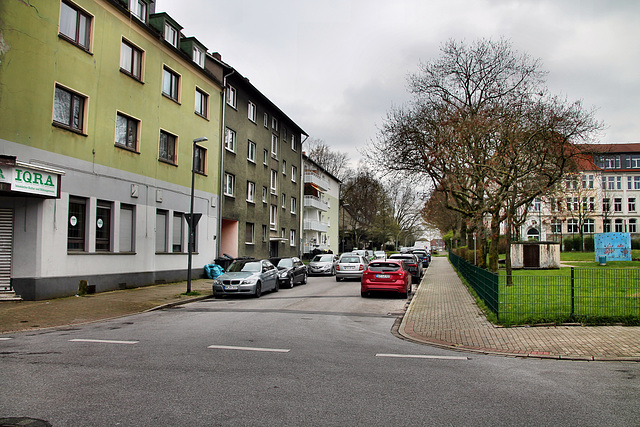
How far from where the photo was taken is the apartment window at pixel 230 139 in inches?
1165

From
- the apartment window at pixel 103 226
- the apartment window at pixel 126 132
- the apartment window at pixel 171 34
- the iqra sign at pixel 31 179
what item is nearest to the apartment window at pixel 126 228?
the apartment window at pixel 103 226

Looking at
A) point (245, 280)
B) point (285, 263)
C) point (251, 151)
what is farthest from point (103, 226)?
point (251, 151)

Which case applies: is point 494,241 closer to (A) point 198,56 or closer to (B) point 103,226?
(B) point 103,226

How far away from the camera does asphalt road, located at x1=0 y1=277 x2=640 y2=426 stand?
4.74 m

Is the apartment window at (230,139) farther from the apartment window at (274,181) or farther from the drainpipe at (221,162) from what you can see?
the apartment window at (274,181)

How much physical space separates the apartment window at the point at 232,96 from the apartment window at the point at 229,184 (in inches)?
175

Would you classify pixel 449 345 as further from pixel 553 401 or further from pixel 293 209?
pixel 293 209

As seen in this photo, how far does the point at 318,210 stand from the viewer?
59.5 m

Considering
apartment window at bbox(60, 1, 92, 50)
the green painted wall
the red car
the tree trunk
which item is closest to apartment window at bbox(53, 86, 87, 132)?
the green painted wall

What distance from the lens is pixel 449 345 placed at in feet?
30.0

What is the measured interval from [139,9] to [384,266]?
15.2 m

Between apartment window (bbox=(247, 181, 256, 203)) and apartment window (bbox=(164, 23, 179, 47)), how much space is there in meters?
10.9

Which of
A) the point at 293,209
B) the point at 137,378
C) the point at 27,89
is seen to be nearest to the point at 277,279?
the point at 27,89

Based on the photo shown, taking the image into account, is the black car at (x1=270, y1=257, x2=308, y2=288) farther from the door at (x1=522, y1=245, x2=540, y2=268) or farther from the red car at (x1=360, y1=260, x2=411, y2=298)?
the door at (x1=522, y1=245, x2=540, y2=268)
